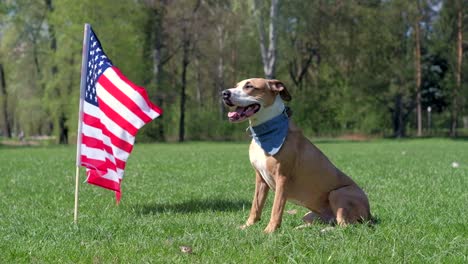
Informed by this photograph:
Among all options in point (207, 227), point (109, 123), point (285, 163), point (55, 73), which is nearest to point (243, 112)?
point (285, 163)

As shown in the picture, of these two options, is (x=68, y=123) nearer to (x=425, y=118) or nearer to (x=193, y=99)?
(x=193, y=99)

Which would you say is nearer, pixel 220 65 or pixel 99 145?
pixel 99 145

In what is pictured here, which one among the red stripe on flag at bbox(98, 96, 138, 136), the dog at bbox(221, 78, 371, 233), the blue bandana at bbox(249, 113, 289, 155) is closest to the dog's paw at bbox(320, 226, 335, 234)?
the dog at bbox(221, 78, 371, 233)

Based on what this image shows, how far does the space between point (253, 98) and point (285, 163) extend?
66cm

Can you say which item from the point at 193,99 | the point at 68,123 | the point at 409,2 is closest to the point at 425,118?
the point at 409,2

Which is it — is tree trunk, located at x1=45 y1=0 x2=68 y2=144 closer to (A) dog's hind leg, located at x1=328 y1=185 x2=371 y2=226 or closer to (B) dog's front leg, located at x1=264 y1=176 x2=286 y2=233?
(B) dog's front leg, located at x1=264 y1=176 x2=286 y2=233

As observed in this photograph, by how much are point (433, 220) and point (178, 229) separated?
8.51 feet

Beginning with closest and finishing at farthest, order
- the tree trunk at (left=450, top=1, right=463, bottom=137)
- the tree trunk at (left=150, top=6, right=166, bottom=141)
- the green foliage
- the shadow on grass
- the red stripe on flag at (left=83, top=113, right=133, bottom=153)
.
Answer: the red stripe on flag at (left=83, top=113, right=133, bottom=153) < the shadow on grass < the green foliage < the tree trunk at (left=150, top=6, right=166, bottom=141) < the tree trunk at (left=450, top=1, right=463, bottom=137)

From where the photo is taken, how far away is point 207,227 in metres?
5.13

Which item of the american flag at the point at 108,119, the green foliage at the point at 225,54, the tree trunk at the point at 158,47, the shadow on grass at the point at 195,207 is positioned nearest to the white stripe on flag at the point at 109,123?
the american flag at the point at 108,119

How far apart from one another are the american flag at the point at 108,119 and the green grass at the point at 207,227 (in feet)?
1.88

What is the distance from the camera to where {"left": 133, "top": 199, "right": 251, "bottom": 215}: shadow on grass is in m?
6.50

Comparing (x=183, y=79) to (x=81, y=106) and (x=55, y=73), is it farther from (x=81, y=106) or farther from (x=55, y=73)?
(x=81, y=106)

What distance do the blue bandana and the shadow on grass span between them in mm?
1854
